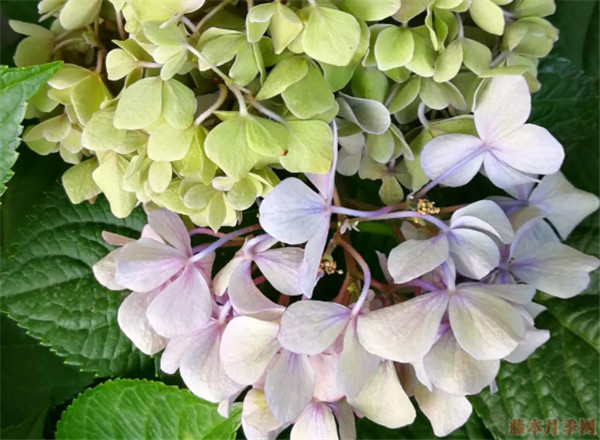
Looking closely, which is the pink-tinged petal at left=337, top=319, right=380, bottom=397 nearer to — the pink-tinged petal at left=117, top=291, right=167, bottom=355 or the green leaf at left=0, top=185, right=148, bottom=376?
the pink-tinged petal at left=117, top=291, right=167, bottom=355

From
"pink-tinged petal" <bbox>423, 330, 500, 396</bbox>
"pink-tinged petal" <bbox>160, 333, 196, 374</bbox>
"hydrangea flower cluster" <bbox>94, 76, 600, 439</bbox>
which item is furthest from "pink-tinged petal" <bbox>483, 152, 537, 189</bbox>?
"pink-tinged petal" <bbox>160, 333, 196, 374</bbox>

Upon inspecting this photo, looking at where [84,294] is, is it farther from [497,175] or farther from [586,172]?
[586,172]

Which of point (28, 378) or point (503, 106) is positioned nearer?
point (503, 106)

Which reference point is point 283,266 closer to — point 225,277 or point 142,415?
point 225,277

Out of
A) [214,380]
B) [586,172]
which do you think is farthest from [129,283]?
[586,172]

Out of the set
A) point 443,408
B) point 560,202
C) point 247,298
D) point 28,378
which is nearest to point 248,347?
point 247,298

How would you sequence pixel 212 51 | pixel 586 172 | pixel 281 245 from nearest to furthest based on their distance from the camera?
pixel 212 51, pixel 281 245, pixel 586 172
